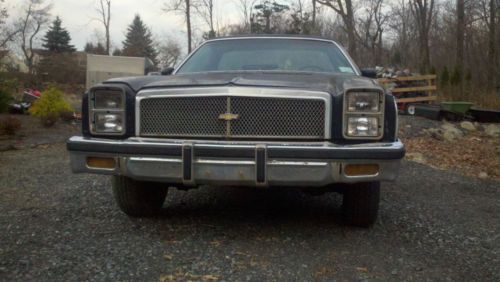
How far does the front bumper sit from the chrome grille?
101mm

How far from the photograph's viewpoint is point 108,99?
351 cm

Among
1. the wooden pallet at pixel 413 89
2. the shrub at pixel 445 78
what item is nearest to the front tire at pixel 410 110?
the wooden pallet at pixel 413 89

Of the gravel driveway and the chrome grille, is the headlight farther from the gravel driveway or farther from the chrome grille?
the gravel driveway

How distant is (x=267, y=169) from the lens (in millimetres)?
3209

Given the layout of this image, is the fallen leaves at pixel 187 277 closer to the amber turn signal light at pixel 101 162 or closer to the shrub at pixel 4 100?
the amber turn signal light at pixel 101 162

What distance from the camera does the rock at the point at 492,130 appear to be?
11789 mm

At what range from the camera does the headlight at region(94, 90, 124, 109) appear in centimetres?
348

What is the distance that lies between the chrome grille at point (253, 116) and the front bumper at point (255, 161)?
0.33 feet

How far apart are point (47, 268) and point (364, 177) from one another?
2.01m

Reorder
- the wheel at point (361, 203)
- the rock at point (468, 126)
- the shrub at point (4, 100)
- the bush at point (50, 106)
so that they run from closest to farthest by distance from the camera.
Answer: the wheel at point (361, 203), the rock at point (468, 126), the bush at point (50, 106), the shrub at point (4, 100)

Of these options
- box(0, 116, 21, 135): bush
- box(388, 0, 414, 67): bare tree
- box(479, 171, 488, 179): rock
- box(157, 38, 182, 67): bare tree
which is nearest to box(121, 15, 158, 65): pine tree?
box(157, 38, 182, 67): bare tree

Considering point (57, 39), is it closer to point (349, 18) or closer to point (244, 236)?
point (349, 18)

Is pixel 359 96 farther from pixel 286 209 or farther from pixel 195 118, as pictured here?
pixel 286 209

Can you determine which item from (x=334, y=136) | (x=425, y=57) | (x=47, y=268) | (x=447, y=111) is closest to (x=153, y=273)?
(x=47, y=268)
